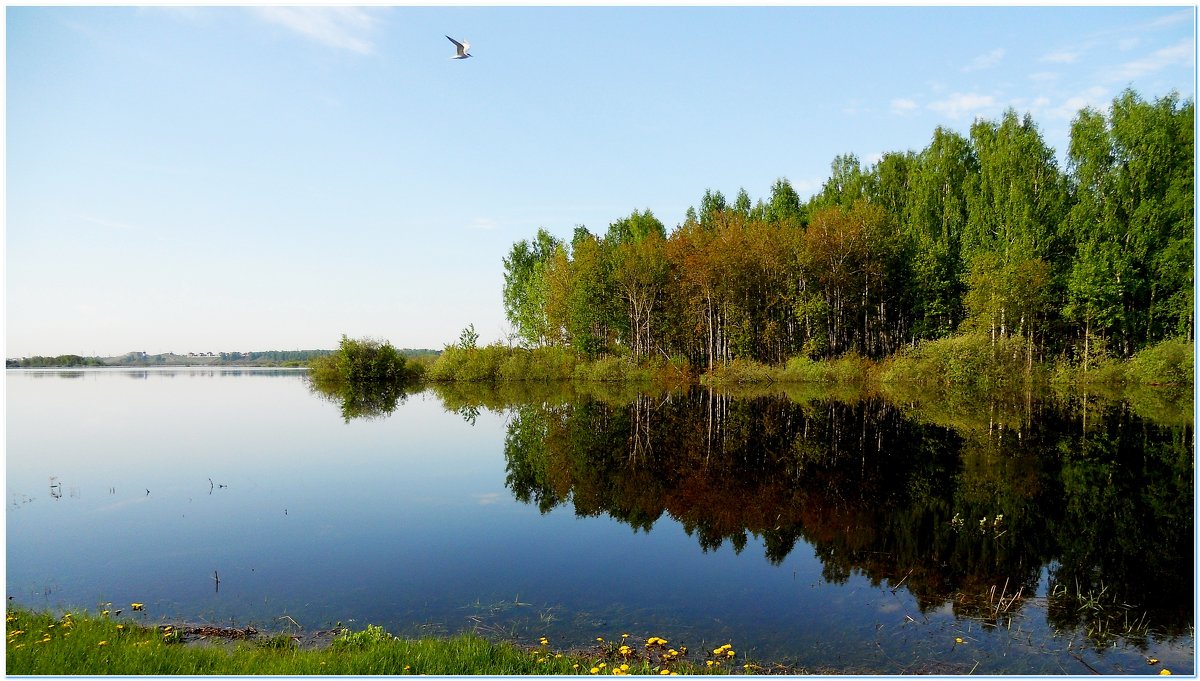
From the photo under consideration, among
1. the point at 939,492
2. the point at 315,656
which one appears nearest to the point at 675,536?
the point at 939,492

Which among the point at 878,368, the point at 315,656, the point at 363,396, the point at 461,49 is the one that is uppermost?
the point at 461,49

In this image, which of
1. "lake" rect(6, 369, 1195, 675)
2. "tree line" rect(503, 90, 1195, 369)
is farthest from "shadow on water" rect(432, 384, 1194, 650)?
"tree line" rect(503, 90, 1195, 369)

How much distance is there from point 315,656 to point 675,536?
6247 millimetres

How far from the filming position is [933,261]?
145 feet

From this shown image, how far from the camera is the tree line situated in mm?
37094

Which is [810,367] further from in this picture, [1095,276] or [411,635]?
[411,635]

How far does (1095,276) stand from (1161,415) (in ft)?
58.0

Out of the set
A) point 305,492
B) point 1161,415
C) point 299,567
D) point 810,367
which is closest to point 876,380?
point 810,367

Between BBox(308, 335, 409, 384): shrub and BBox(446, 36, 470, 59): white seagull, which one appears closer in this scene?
BBox(446, 36, 470, 59): white seagull

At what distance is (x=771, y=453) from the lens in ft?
59.5

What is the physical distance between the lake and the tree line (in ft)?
59.5

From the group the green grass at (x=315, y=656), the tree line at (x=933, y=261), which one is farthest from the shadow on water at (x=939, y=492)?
the tree line at (x=933, y=261)

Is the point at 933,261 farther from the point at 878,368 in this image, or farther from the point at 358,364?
the point at 358,364

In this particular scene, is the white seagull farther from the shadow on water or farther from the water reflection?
the water reflection
